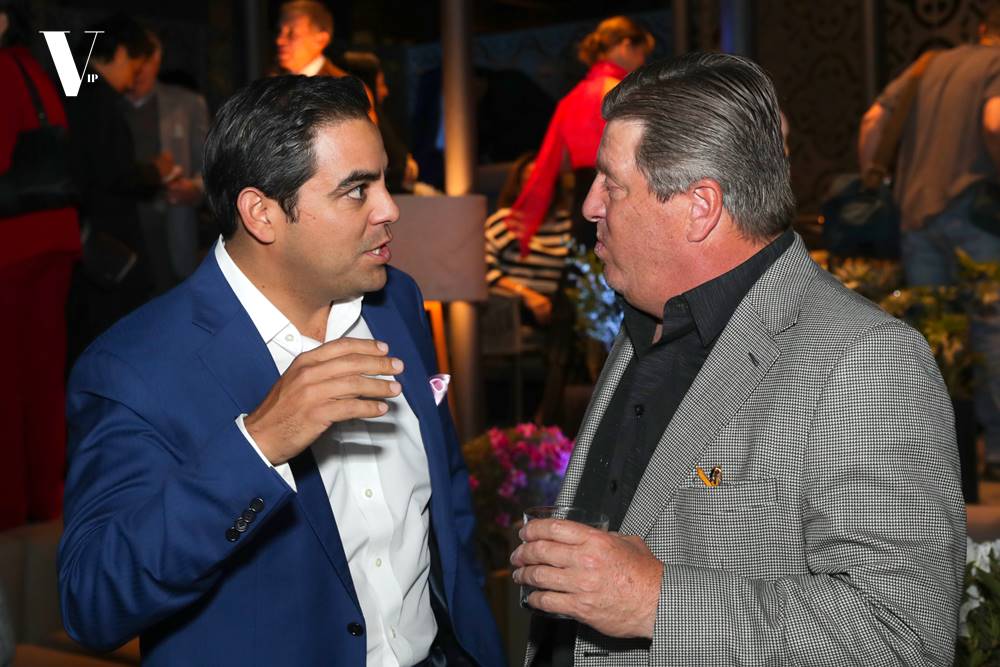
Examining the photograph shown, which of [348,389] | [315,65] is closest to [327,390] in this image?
[348,389]

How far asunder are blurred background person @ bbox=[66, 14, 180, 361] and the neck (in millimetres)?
2581

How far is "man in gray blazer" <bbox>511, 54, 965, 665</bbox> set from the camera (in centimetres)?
139

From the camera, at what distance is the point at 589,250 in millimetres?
5172

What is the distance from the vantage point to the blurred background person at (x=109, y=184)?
14.4 ft

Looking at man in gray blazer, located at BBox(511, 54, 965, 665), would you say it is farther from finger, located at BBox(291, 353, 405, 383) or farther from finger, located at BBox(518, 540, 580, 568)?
finger, located at BBox(291, 353, 405, 383)

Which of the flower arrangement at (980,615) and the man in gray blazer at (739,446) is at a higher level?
the man in gray blazer at (739,446)

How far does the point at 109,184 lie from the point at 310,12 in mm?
1100

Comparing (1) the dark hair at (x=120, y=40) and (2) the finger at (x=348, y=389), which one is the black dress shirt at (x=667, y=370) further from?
(1) the dark hair at (x=120, y=40)

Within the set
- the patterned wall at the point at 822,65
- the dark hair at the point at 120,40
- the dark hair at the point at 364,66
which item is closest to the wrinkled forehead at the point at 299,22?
the dark hair at the point at 364,66

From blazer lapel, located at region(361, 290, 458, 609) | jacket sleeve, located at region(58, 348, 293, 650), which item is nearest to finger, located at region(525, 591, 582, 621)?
jacket sleeve, located at region(58, 348, 293, 650)

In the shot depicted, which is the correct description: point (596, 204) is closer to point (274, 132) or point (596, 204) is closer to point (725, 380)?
point (725, 380)

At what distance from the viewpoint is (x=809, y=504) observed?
1441 mm

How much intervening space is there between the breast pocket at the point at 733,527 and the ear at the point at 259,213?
0.75m

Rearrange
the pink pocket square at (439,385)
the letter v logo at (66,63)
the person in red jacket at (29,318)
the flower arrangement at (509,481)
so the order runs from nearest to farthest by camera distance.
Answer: the pink pocket square at (439,385)
the flower arrangement at (509,481)
the person in red jacket at (29,318)
the letter v logo at (66,63)
